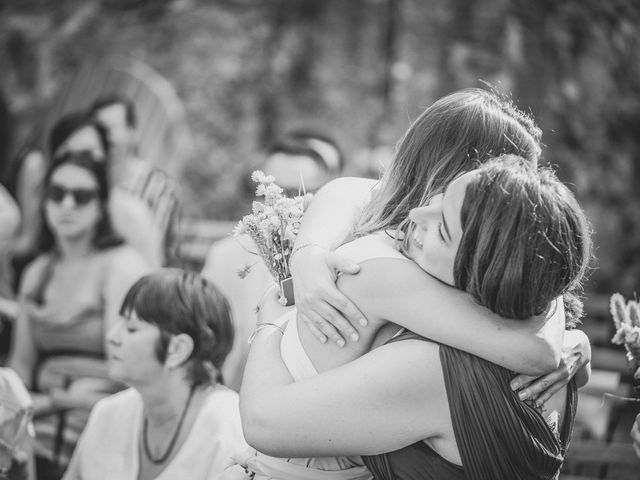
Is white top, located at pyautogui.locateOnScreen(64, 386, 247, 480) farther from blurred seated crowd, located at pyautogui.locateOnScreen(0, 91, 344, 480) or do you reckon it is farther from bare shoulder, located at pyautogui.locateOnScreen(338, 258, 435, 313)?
bare shoulder, located at pyautogui.locateOnScreen(338, 258, 435, 313)

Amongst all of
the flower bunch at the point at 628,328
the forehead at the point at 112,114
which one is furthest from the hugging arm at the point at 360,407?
the forehead at the point at 112,114

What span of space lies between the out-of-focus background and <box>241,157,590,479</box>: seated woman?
186 inches

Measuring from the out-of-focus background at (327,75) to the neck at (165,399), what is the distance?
363 centimetres

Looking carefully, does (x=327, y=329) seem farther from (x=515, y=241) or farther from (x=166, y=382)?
(x=166, y=382)

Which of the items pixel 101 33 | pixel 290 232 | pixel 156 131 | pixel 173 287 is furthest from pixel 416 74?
pixel 290 232

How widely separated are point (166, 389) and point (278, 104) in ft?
14.8

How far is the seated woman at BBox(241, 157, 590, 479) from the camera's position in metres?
1.48

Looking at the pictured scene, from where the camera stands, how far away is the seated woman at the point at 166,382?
2652 millimetres

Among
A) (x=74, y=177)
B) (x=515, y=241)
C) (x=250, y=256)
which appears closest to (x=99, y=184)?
(x=74, y=177)

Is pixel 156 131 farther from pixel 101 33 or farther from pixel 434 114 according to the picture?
pixel 434 114

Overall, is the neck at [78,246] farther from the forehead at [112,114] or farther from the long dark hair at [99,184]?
the forehead at [112,114]

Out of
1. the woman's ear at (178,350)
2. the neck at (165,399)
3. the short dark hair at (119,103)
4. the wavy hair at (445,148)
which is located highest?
the wavy hair at (445,148)

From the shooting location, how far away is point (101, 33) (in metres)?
7.09

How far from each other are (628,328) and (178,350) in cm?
152
